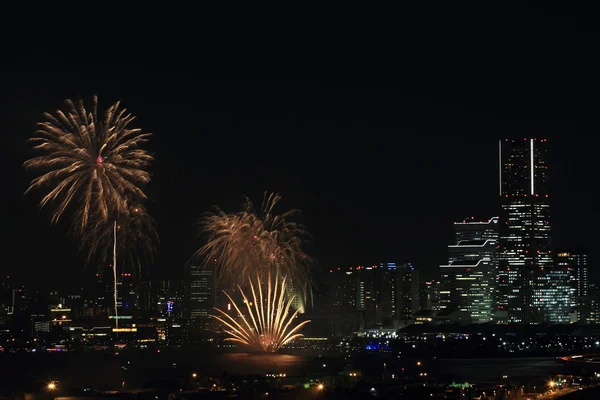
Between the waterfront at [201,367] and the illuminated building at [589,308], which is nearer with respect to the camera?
the waterfront at [201,367]

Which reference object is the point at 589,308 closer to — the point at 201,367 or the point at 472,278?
the point at 472,278

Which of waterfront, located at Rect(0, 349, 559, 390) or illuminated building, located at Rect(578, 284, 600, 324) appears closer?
waterfront, located at Rect(0, 349, 559, 390)

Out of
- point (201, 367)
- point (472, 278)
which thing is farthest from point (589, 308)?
point (201, 367)

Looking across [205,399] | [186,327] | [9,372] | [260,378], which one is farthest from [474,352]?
[205,399]

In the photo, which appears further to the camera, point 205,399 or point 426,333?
point 426,333

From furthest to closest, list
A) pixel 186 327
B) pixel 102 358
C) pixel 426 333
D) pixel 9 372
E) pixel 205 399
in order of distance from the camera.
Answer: pixel 426 333 → pixel 186 327 → pixel 102 358 → pixel 9 372 → pixel 205 399

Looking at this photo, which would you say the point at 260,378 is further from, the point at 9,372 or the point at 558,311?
the point at 558,311

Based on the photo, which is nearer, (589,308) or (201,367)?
(201,367)

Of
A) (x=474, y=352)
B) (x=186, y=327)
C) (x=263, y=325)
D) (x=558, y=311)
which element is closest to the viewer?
(x=263, y=325)
